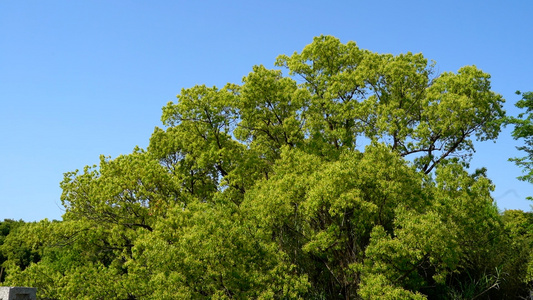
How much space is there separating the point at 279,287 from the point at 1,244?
60154mm

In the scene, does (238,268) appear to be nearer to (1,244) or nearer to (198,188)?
(198,188)

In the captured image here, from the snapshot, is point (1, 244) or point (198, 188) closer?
point (198, 188)

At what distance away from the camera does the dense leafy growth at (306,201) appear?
23875 mm

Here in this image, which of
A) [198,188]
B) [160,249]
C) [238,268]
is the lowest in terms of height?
[238,268]

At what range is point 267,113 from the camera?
1369 inches

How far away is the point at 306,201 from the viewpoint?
25359 mm

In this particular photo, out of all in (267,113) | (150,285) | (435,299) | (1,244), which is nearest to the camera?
(150,285)

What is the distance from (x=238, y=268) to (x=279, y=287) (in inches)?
78.1

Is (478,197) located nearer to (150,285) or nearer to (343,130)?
(343,130)

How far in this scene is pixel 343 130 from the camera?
32469mm

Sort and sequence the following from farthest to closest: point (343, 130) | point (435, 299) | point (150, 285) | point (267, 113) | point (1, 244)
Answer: point (1, 244), point (267, 113), point (343, 130), point (435, 299), point (150, 285)

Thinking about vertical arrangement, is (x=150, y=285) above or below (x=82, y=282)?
below

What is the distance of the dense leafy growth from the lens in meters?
23.9

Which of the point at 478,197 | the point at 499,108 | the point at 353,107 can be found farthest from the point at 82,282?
the point at 499,108
